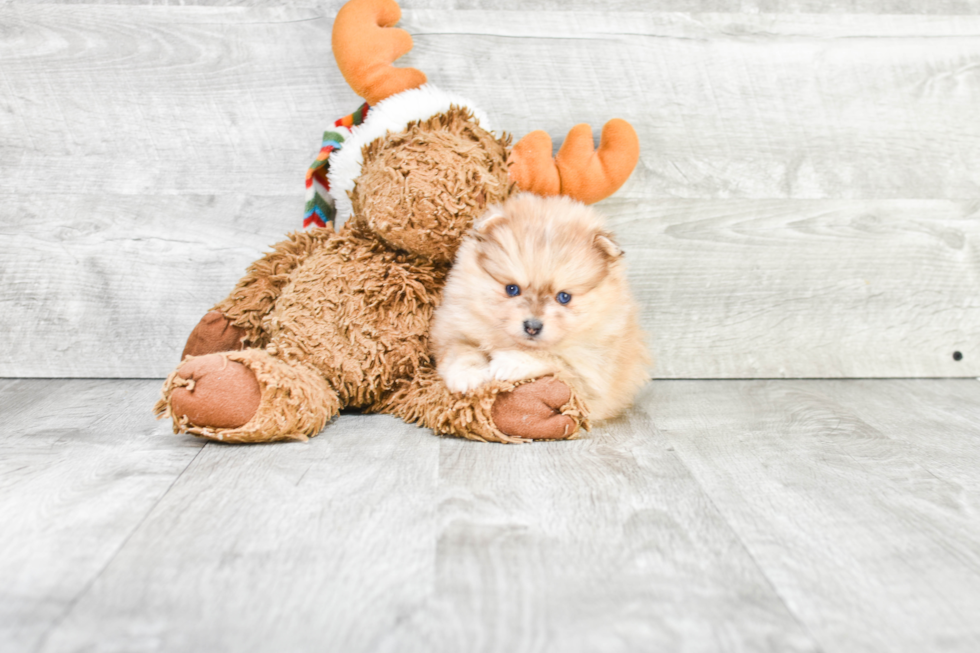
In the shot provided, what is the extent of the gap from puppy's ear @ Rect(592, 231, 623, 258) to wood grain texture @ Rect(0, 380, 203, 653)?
0.62 metres

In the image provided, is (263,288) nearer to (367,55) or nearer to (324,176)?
(324,176)

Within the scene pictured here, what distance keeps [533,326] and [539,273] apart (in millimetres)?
75

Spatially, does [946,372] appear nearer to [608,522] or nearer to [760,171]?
[760,171]

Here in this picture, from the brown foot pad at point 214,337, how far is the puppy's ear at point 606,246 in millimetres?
603

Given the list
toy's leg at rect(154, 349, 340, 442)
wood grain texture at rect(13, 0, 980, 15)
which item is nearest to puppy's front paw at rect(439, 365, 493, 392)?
A: toy's leg at rect(154, 349, 340, 442)

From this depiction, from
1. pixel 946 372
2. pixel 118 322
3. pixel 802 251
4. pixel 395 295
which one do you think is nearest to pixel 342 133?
pixel 395 295

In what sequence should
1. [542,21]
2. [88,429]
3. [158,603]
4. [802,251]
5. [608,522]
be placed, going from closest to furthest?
[158,603], [608,522], [88,429], [542,21], [802,251]

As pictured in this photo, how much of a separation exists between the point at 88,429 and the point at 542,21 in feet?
3.34

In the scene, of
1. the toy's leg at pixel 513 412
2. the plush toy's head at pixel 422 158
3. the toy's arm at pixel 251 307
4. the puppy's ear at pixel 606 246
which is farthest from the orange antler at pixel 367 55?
the toy's leg at pixel 513 412

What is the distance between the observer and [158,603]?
60 centimetres

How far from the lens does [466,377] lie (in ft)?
3.29

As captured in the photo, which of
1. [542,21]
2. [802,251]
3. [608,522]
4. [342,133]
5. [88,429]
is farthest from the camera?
[802,251]

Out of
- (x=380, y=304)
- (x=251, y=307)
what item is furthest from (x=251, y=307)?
(x=380, y=304)

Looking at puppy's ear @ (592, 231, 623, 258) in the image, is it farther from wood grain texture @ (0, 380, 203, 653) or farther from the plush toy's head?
wood grain texture @ (0, 380, 203, 653)
